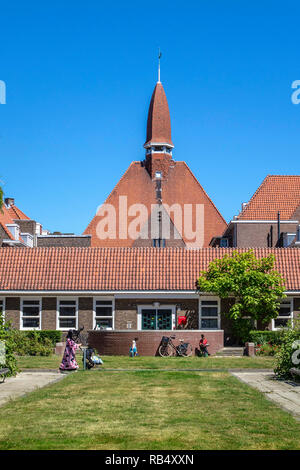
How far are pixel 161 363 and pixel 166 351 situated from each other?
480 centimetres

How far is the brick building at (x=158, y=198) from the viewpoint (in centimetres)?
7406

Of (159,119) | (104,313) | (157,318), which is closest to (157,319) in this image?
(157,318)

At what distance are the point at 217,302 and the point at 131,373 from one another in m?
15.9

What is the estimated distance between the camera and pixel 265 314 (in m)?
37.8

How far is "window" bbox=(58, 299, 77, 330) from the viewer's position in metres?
39.0

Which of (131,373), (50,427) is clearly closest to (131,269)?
(131,373)

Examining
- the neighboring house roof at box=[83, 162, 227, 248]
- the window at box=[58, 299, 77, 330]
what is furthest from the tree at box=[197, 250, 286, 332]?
the neighboring house roof at box=[83, 162, 227, 248]

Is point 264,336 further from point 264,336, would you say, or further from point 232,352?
point 232,352

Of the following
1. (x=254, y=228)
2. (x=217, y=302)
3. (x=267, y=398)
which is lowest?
(x=267, y=398)

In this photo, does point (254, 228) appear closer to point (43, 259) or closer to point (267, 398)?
point (43, 259)

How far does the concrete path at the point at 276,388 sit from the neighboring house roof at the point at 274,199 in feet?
132

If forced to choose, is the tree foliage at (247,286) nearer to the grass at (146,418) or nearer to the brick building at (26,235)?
the grass at (146,418)

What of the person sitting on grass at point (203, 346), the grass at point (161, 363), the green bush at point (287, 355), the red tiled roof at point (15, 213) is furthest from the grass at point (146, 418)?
the red tiled roof at point (15, 213)
